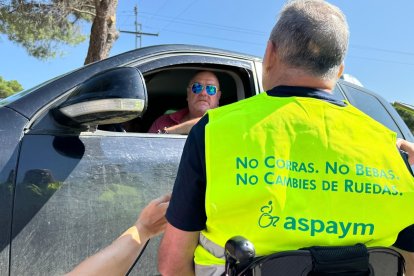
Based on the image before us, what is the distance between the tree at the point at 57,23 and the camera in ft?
33.8

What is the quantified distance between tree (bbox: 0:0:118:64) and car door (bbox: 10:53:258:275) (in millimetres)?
8710


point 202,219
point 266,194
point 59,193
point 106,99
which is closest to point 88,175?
point 59,193

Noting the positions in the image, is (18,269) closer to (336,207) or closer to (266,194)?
(266,194)

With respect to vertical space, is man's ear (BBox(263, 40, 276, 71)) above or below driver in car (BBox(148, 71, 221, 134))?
above

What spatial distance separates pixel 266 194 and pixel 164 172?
913 mm

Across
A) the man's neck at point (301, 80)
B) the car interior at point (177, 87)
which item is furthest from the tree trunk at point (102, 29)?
the man's neck at point (301, 80)

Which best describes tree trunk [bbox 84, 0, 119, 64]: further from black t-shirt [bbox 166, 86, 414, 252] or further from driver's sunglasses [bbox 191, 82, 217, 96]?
black t-shirt [bbox 166, 86, 414, 252]

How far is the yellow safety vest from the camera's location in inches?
43.5

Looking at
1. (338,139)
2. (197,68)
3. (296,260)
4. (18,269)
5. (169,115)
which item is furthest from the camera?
(169,115)

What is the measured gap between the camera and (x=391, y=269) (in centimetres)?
123

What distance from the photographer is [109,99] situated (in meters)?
1.65

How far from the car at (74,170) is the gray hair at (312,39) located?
25.7 inches

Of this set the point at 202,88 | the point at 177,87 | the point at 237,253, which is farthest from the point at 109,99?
the point at 177,87

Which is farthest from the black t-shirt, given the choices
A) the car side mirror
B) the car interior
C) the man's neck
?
the car interior
